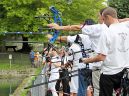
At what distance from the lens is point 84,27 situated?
8.21 meters

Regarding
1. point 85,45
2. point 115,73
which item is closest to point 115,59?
point 115,73

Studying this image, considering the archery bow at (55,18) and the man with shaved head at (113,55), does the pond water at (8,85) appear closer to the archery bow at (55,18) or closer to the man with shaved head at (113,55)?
the archery bow at (55,18)

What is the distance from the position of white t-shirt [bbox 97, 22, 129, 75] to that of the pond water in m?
21.6

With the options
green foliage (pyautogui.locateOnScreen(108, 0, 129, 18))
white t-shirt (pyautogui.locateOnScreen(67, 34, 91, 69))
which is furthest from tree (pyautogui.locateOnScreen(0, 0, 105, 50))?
white t-shirt (pyautogui.locateOnScreen(67, 34, 91, 69))

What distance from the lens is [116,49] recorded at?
7195 millimetres

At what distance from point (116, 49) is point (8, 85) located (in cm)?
2776

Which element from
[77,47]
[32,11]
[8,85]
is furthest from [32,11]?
[77,47]

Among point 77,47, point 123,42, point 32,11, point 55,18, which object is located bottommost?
point 32,11

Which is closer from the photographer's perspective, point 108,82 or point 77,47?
point 108,82

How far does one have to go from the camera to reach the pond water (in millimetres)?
29884

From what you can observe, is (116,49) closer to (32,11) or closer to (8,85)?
(8,85)

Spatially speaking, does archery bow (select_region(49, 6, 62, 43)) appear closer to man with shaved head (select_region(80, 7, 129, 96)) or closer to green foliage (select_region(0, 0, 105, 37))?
man with shaved head (select_region(80, 7, 129, 96))

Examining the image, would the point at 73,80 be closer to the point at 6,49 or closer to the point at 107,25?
the point at 107,25

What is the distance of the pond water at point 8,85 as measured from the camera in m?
29.9
